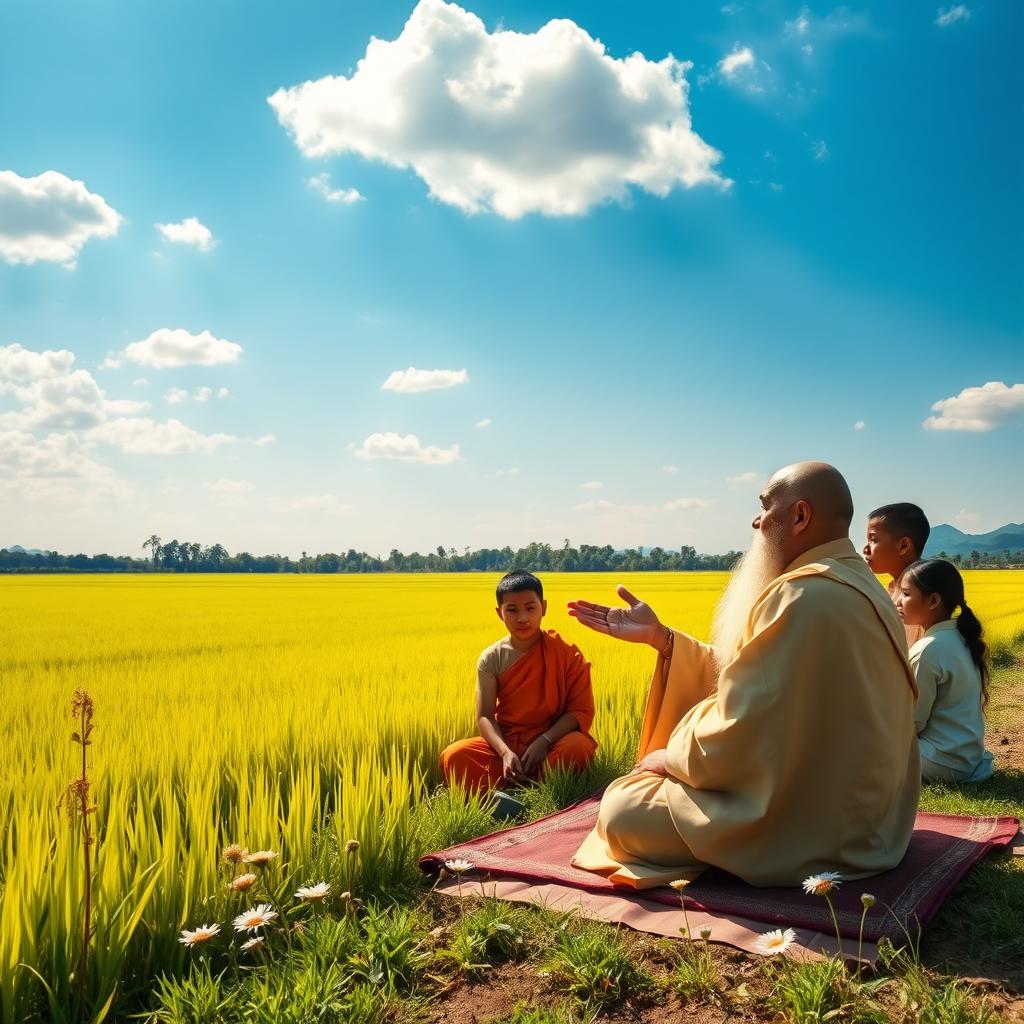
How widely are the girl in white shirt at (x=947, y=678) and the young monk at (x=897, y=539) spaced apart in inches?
7.6

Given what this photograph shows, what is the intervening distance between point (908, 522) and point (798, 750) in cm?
325

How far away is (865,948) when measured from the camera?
9.21 ft

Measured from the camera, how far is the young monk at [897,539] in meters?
5.81

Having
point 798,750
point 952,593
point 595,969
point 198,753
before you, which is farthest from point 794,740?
point 198,753

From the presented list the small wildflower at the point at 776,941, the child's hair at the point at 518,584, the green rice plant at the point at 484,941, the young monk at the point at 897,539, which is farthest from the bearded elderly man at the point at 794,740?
the young monk at the point at 897,539

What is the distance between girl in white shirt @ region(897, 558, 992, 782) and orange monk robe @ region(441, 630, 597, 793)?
219 cm

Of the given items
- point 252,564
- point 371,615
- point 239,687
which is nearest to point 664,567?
point 252,564

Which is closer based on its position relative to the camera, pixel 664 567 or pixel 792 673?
pixel 792 673

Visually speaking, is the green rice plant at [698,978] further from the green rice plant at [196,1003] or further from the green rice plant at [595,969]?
the green rice plant at [196,1003]

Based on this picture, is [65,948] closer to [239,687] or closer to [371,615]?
[239,687]

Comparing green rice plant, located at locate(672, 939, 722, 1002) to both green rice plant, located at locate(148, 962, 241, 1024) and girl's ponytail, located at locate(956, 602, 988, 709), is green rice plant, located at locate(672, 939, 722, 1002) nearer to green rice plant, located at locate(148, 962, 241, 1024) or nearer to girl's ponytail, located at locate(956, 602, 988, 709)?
green rice plant, located at locate(148, 962, 241, 1024)

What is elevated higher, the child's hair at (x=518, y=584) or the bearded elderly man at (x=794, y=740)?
the child's hair at (x=518, y=584)

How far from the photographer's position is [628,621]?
401 cm

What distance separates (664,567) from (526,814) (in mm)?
81309
